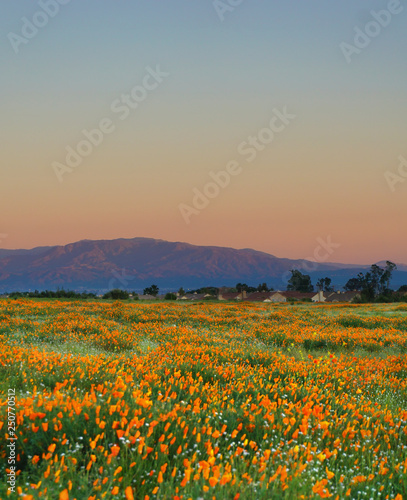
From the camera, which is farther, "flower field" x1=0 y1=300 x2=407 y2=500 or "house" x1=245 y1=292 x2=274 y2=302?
"house" x1=245 y1=292 x2=274 y2=302

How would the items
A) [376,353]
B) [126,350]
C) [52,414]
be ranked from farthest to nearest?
1. [376,353]
2. [126,350]
3. [52,414]

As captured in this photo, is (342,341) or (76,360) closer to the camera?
(76,360)

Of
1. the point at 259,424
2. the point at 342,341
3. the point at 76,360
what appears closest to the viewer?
the point at 259,424

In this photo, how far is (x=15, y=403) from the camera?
403cm

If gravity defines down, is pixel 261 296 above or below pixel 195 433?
below

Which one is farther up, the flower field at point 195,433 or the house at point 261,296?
the flower field at point 195,433

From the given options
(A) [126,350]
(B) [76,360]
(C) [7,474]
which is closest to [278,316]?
(A) [126,350]

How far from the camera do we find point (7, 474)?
3025mm

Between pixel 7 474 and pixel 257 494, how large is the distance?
5.93 feet

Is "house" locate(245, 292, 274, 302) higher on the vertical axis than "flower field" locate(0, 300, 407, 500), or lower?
lower

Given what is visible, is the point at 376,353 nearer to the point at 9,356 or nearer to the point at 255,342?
the point at 255,342

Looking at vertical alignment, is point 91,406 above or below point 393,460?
above

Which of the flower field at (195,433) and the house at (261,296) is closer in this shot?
the flower field at (195,433)

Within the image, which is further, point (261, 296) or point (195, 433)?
point (261, 296)
